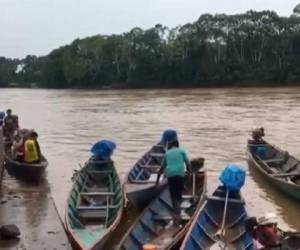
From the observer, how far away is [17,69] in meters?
134

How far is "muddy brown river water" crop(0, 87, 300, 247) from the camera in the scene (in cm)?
1602

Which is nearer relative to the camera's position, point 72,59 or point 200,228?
point 200,228

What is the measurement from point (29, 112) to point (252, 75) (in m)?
37.6

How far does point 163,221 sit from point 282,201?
4.54 metres

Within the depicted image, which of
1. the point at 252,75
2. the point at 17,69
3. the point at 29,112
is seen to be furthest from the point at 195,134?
the point at 17,69

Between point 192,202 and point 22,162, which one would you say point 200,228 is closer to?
point 192,202

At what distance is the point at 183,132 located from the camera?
96.2 feet

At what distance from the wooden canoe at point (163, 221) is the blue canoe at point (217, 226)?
29 centimetres

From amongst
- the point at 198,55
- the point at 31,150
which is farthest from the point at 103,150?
the point at 198,55

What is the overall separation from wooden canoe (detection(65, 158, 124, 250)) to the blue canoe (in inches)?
63.2

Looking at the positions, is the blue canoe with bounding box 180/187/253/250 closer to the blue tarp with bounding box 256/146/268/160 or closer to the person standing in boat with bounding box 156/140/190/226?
the person standing in boat with bounding box 156/140/190/226

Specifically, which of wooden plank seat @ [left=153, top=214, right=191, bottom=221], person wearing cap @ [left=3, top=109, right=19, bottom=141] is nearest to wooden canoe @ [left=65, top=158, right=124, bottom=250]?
wooden plank seat @ [left=153, top=214, right=191, bottom=221]

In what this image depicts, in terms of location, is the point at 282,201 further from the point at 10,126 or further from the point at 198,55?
the point at 198,55

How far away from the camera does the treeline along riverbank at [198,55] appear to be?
77.4 meters
